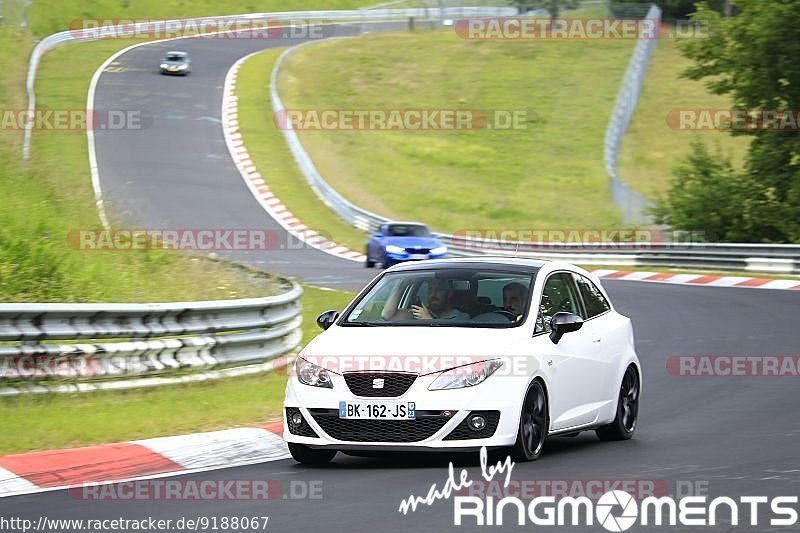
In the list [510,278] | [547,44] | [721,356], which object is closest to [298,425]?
[510,278]

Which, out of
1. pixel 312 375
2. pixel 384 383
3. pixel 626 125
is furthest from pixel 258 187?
pixel 384 383

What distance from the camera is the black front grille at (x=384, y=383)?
31.5 ft

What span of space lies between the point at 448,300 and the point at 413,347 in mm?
1000

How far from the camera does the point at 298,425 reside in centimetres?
995

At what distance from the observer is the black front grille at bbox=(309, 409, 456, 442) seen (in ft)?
31.4

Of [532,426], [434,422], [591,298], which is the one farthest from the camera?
[591,298]

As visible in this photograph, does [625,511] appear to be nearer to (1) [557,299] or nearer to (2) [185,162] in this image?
(1) [557,299]

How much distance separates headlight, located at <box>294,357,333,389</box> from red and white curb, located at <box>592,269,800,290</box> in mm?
20903

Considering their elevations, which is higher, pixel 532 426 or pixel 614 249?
pixel 532 426

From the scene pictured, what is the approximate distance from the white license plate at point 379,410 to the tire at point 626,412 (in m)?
2.69

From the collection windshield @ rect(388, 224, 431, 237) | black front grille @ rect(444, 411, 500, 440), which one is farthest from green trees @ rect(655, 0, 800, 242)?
black front grille @ rect(444, 411, 500, 440)

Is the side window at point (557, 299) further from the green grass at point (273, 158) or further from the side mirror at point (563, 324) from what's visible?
the green grass at point (273, 158)

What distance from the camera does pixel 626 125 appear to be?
59375 mm

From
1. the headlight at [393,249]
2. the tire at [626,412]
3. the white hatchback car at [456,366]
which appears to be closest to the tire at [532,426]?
the white hatchback car at [456,366]
